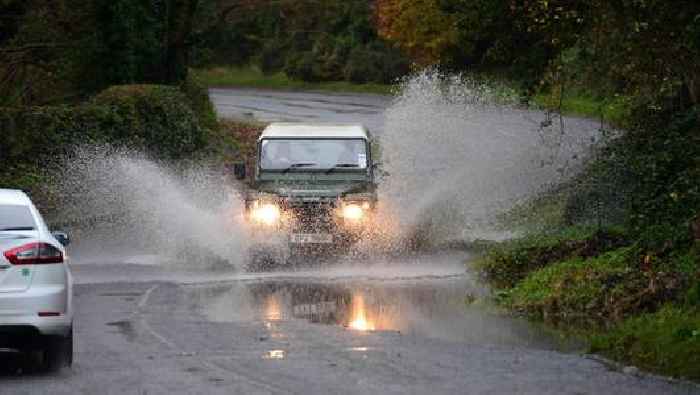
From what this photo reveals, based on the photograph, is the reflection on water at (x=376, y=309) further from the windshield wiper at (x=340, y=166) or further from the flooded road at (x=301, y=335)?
the windshield wiper at (x=340, y=166)

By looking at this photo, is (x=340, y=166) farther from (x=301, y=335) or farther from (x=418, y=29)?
(x=418, y=29)

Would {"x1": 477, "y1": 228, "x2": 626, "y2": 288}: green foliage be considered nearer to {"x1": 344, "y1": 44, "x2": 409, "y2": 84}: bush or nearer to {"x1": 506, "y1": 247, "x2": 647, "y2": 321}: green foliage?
{"x1": 506, "y1": 247, "x2": 647, "y2": 321}: green foliage

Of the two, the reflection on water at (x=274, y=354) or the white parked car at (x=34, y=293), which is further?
the reflection on water at (x=274, y=354)

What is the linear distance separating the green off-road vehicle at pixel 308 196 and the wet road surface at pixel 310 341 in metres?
1.08

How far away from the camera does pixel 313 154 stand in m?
25.1

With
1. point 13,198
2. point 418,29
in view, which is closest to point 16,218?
point 13,198

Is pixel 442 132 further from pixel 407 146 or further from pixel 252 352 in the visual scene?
pixel 252 352

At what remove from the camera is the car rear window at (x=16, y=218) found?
13460mm

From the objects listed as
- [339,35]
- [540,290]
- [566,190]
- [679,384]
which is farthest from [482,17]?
[339,35]

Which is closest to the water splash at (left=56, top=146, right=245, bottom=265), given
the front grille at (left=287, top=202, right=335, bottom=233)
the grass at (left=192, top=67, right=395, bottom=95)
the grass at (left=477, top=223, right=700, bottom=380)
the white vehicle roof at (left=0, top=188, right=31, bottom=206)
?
the front grille at (left=287, top=202, right=335, bottom=233)

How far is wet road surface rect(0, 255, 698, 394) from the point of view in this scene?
12.5 metres

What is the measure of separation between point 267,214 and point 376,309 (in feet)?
19.4

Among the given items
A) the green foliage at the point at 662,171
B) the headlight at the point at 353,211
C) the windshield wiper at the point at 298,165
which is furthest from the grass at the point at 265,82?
the green foliage at the point at 662,171

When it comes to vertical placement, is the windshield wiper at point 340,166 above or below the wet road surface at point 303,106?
above
